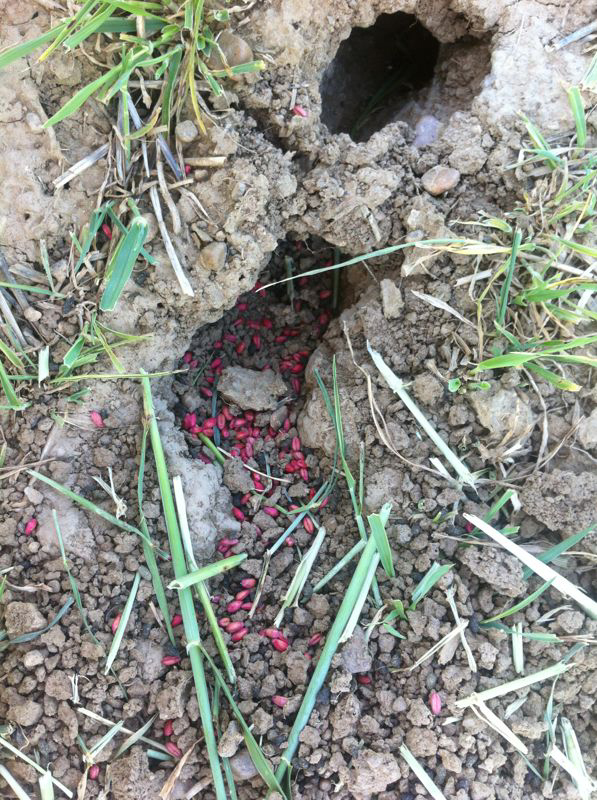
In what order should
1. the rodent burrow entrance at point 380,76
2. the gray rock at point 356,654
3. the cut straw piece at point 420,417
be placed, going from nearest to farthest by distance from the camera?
the gray rock at point 356,654
the cut straw piece at point 420,417
the rodent burrow entrance at point 380,76

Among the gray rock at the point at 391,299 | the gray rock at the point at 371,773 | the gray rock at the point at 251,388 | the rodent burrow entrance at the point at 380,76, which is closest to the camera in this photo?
the gray rock at the point at 371,773

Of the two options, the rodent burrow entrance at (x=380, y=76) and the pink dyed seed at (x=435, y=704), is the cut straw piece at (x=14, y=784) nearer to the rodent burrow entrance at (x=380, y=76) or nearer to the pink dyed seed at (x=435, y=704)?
the pink dyed seed at (x=435, y=704)

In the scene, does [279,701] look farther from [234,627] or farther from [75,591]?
[75,591]

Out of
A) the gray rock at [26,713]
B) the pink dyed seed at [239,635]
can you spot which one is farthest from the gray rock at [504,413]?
the gray rock at [26,713]

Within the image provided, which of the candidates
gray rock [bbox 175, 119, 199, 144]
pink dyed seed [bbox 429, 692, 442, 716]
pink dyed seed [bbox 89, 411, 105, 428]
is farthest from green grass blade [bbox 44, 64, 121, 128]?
pink dyed seed [bbox 429, 692, 442, 716]

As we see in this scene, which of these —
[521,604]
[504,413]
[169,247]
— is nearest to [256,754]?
[521,604]

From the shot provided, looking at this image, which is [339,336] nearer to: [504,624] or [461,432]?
[461,432]
